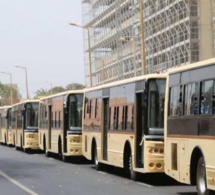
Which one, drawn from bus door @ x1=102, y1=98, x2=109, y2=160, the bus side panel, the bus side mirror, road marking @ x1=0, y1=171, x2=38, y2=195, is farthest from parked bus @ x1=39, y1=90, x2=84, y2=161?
the bus side mirror

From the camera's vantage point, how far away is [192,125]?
51.5 feet

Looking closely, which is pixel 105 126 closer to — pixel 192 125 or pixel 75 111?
pixel 75 111

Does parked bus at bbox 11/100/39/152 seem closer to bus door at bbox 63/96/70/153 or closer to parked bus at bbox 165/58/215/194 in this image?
bus door at bbox 63/96/70/153

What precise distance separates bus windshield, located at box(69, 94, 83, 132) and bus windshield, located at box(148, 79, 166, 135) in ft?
38.4

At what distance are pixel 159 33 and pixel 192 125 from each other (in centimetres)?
6112

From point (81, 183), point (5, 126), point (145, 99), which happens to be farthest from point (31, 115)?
point (145, 99)

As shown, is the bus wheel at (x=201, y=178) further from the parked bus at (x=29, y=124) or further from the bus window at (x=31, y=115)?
the bus window at (x=31, y=115)

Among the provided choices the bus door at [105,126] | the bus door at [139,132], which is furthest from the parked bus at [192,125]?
the bus door at [105,126]

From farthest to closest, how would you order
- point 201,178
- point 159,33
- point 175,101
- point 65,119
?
point 159,33 → point 65,119 → point 175,101 → point 201,178

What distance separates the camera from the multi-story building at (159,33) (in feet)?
236

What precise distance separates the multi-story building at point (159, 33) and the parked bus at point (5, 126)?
8291 mm

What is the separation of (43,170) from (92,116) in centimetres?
262

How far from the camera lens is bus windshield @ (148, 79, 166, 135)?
66.0 feet

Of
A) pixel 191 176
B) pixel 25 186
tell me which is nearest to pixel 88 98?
pixel 25 186
